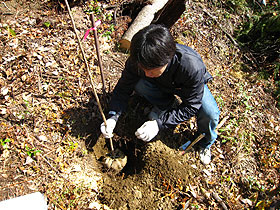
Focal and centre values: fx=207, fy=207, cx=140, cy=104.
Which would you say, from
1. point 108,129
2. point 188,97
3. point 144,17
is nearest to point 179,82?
point 188,97

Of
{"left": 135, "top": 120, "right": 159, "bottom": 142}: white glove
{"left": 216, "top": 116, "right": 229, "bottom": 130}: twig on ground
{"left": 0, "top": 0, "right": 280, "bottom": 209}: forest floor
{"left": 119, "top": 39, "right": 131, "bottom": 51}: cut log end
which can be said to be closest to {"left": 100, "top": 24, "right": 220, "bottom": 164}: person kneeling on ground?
{"left": 135, "top": 120, "right": 159, "bottom": 142}: white glove

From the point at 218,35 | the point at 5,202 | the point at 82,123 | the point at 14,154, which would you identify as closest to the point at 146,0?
the point at 218,35

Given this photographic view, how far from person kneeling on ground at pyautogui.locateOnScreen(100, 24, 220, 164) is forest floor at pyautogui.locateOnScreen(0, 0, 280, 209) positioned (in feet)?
1.05

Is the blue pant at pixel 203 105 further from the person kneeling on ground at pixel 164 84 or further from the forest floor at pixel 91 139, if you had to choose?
the forest floor at pixel 91 139

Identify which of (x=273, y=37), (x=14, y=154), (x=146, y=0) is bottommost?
(x=14, y=154)

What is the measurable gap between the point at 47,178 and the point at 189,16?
3.97m

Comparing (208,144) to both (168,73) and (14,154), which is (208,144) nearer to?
(168,73)

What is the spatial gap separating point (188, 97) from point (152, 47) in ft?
2.93

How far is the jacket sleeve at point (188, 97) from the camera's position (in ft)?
7.05

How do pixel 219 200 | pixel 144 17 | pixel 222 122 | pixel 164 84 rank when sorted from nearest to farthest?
1. pixel 164 84
2. pixel 219 200
3. pixel 222 122
4. pixel 144 17

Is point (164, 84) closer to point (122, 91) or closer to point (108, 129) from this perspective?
point (122, 91)

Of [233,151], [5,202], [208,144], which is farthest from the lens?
[233,151]

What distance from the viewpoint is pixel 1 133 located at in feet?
7.47

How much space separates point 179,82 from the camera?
7.52ft
